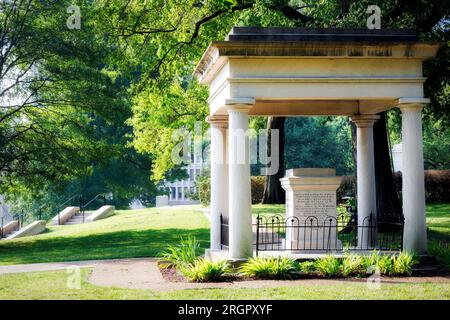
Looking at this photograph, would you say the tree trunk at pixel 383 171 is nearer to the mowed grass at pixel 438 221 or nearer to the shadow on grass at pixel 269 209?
the mowed grass at pixel 438 221

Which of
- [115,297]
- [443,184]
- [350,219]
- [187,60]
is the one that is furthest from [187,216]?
[115,297]

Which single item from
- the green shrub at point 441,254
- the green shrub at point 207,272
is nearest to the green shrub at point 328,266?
the green shrub at point 207,272

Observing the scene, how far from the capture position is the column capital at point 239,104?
1338 centimetres

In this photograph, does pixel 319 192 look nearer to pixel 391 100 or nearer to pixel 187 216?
pixel 391 100

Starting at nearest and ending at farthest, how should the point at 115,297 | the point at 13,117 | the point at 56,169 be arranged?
the point at 115,297 → the point at 56,169 → the point at 13,117

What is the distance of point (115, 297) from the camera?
35.4 feet

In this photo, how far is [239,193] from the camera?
44.2 feet

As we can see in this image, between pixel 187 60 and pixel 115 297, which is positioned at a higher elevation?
pixel 187 60

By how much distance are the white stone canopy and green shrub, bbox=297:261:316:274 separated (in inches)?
43.4

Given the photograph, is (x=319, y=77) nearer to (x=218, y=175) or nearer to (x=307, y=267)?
(x=218, y=175)

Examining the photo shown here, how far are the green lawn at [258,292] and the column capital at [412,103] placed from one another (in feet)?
13.6

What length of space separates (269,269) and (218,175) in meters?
4.05

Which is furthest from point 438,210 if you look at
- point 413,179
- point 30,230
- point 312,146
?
point 312,146
